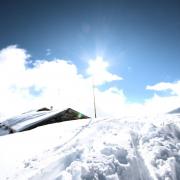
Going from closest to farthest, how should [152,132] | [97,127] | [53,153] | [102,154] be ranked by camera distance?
[102,154], [53,153], [152,132], [97,127]

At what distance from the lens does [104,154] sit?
476 cm

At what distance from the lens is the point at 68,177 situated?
158 inches

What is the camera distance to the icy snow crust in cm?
418

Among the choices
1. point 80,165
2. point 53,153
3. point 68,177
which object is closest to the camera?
point 68,177

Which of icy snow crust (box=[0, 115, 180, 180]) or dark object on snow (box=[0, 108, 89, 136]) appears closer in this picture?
icy snow crust (box=[0, 115, 180, 180])

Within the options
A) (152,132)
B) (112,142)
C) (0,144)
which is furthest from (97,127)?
(0,144)

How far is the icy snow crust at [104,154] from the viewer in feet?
13.7

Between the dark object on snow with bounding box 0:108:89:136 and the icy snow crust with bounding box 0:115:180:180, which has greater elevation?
the dark object on snow with bounding box 0:108:89:136

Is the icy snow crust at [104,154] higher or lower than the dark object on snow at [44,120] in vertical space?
lower

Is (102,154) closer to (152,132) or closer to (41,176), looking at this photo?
(41,176)

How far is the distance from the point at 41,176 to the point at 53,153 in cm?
110

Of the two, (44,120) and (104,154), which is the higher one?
(44,120)

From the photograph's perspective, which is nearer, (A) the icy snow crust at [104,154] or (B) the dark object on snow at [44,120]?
(A) the icy snow crust at [104,154]

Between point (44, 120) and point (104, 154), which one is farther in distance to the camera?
point (44, 120)
